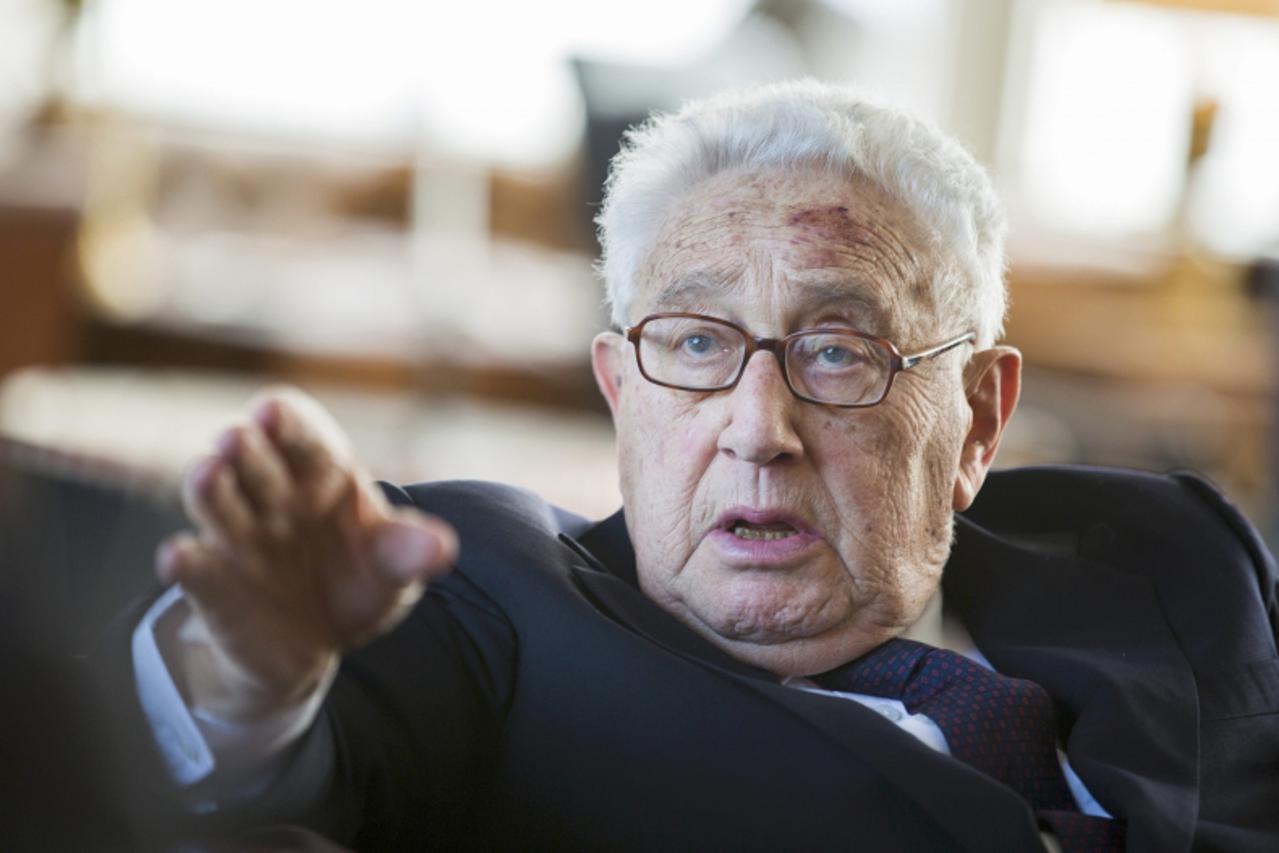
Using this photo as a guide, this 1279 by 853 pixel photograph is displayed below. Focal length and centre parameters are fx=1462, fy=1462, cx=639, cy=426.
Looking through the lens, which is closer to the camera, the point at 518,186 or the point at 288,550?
the point at 288,550

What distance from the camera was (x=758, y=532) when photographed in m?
1.42

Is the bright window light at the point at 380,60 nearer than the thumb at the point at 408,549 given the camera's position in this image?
No

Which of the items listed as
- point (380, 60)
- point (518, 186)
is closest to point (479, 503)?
point (518, 186)

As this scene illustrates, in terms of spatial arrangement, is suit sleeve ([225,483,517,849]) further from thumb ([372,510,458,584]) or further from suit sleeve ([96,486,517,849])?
thumb ([372,510,458,584])

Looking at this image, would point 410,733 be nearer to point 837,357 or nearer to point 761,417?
point 761,417

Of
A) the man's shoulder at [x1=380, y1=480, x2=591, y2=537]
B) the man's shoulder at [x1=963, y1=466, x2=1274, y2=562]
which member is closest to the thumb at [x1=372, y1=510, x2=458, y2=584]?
the man's shoulder at [x1=380, y1=480, x2=591, y2=537]

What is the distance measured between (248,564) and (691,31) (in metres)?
6.99

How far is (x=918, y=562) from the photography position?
1.49 meters

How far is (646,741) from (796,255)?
0.48m

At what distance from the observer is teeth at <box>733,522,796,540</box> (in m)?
1.42

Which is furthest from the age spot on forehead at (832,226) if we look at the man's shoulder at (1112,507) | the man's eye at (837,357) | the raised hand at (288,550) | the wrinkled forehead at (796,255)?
the raised hand at (288,550)

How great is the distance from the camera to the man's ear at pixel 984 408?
1.58 meters

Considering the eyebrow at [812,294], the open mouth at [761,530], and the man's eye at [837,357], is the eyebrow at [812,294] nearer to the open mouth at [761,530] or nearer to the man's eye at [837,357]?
the man's eye at [837,357]

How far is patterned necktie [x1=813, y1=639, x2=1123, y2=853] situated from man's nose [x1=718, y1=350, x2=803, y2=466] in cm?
23
